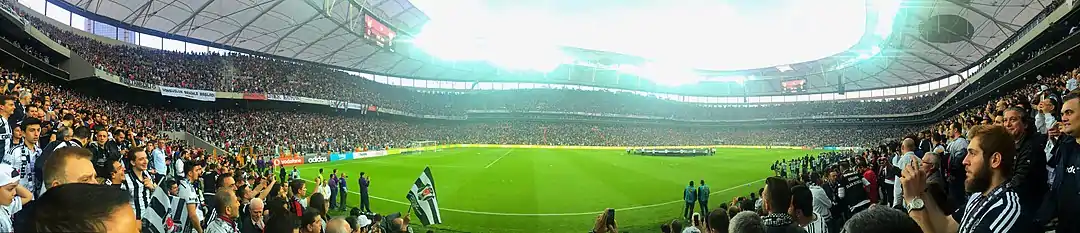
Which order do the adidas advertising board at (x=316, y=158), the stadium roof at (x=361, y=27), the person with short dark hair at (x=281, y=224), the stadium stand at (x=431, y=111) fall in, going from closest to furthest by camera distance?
the person with short dark hair at (x=281, y=224)
the stadium stand at (x=431, y=111)
the stadium roof at (x=361, y=27)
the adidas advertising board at (x=316, y=158)

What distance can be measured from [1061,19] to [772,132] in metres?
60.1

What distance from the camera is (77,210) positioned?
6.58 ft

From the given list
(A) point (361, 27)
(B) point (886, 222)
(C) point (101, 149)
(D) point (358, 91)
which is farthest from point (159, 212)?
(D) point (358, 91)

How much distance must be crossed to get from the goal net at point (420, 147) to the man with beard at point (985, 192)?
47.1 m

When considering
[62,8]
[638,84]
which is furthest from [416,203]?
[638,84]

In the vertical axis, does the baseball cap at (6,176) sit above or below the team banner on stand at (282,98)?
below

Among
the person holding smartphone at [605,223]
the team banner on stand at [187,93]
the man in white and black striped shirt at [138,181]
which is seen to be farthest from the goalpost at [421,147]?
the person holding smartphone at [605,223]

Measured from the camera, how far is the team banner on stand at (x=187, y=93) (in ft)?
113

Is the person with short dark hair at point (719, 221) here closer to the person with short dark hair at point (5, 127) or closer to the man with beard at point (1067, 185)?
the man with beard at point (1067, 185)

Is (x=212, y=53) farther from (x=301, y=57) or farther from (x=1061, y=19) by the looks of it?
(x=1061, y=19)

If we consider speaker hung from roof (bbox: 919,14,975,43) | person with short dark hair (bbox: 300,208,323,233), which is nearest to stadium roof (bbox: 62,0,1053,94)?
speaker hung from roof (bbox: 919,14,975,43)

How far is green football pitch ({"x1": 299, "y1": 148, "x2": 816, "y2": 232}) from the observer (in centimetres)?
1493

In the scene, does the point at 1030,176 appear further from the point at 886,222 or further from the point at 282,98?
the point at 282,98

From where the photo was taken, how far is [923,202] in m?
2.88
